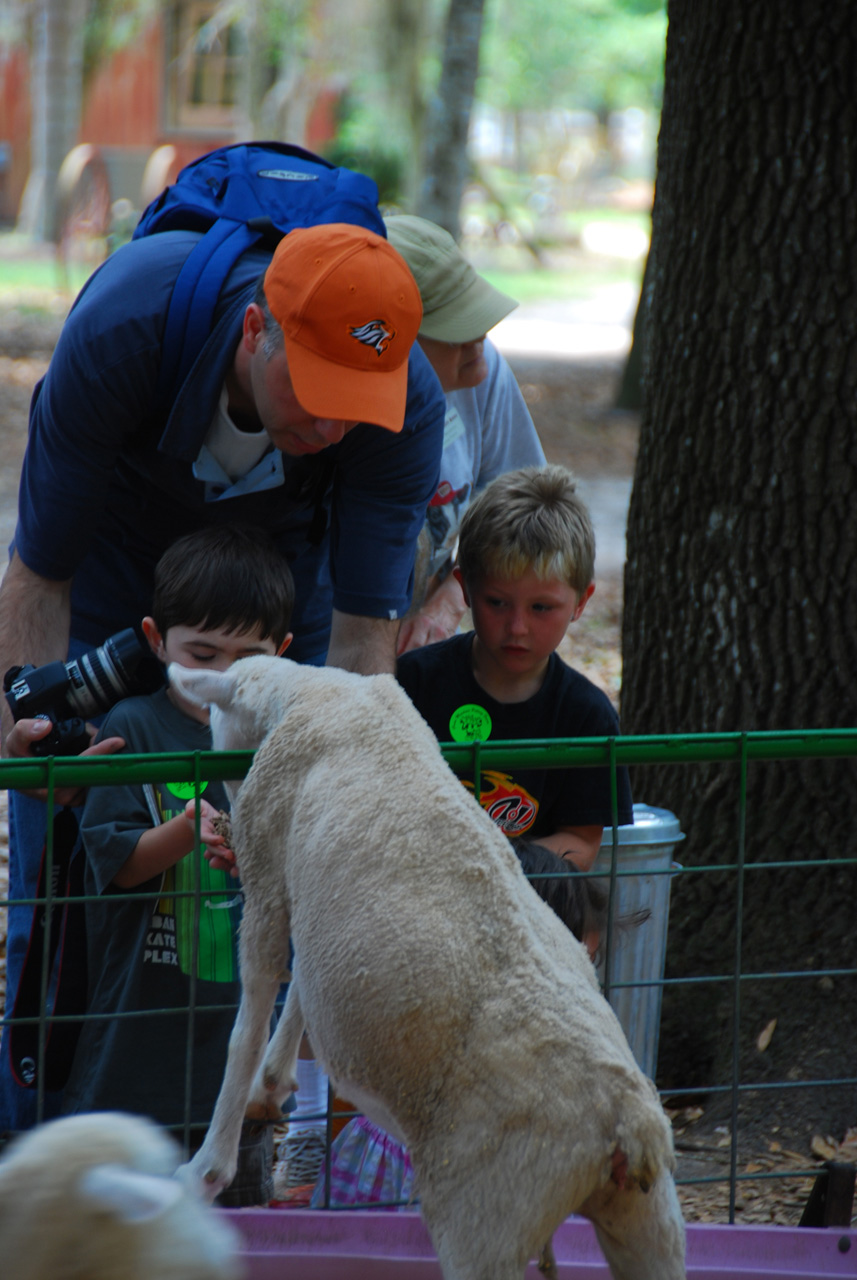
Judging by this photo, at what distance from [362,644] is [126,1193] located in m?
1.70

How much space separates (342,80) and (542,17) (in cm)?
1427

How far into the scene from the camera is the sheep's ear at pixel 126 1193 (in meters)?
1.01

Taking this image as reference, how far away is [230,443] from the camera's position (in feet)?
8.26

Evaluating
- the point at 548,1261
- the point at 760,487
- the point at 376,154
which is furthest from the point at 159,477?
the point at 376,154

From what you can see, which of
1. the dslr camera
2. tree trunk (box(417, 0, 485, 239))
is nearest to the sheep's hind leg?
the dslr camera

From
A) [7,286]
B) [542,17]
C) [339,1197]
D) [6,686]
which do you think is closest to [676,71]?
[6,686]

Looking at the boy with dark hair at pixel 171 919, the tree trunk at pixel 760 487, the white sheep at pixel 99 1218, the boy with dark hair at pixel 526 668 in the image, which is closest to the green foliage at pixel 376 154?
the tree trunk at pixel 760 487

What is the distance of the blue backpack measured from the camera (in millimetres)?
2443

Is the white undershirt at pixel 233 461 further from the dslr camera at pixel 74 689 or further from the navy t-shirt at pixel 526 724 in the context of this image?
the navy t-shirt at pixel 526 724

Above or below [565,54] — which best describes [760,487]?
below

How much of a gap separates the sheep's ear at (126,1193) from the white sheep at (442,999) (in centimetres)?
52

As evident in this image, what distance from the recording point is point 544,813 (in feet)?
8.30

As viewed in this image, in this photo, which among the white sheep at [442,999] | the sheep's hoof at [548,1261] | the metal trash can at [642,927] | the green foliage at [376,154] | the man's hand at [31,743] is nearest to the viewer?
the white sheep at [442,999]

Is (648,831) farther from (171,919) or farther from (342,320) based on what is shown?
(342,320)
